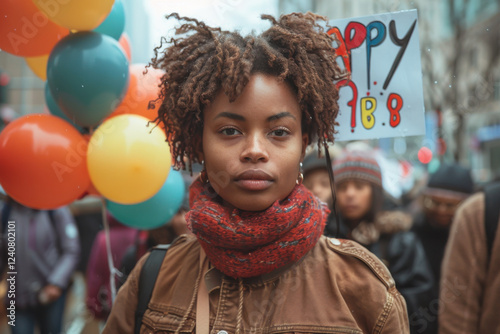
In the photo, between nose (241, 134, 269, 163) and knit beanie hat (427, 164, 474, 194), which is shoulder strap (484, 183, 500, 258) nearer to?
nose (241, 134, 269, 163)

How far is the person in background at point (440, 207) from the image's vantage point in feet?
13.2

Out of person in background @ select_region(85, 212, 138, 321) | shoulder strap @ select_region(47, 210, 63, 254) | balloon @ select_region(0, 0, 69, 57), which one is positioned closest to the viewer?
balloon @ select_region(0, 0, 69, 57)

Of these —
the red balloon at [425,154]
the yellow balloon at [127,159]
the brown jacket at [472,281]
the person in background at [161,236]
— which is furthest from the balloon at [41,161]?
the red balloon at [425,154]

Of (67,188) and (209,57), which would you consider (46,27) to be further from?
(209,57)

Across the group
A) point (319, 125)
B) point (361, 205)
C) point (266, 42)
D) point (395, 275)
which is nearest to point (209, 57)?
point (266, 42)

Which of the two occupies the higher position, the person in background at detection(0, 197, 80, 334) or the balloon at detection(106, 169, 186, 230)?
the balloon at detection(106, 169, 186, 230)

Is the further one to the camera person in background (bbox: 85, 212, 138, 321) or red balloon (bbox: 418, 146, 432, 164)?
red balloon (bbox: 418, 146, 432, 164)

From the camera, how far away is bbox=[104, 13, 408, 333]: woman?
5.00 feet

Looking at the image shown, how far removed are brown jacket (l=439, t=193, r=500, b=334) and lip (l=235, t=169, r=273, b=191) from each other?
150 centimetres

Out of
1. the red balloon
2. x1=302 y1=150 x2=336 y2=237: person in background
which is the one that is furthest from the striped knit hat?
the red balloon

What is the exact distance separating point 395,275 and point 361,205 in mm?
512

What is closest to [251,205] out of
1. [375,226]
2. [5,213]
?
[375,226]

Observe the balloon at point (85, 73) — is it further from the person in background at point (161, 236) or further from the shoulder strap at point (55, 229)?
the shoulder strap at point (55, 229)

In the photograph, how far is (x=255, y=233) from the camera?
4.86 ft
